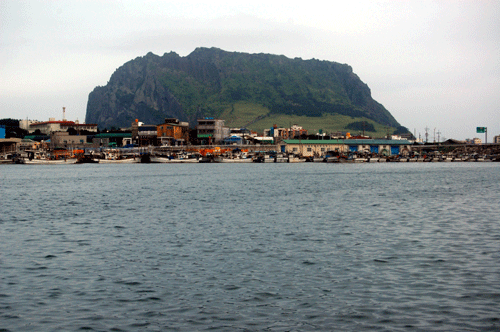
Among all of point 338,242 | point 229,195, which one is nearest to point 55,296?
point 338,242

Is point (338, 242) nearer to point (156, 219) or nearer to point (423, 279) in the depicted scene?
point (423, 279)

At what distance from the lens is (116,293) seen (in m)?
19.1

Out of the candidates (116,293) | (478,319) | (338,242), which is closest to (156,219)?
(338,242)

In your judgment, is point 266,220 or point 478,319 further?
point 266,220

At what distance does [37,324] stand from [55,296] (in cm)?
305

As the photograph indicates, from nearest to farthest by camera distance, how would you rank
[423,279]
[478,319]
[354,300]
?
1. [478,319]
2. [354,300]
3. [423,279]

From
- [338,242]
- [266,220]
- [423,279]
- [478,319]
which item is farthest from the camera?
[266,220]

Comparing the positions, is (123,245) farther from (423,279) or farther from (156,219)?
(423,279)

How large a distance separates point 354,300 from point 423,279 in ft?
13.9

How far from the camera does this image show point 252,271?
73.0 feet

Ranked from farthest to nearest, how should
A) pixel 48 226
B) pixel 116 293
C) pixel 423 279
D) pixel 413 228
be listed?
pixel 48 226 → pixel 413 228 → pixel 423 279 → pixel 116 293

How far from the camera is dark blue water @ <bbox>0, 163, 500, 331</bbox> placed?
16062 mm

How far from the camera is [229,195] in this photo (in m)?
63.7

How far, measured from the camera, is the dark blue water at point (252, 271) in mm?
16062
